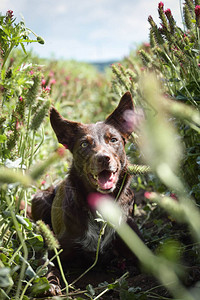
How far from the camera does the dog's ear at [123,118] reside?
304 cm

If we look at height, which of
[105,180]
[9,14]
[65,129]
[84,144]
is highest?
[9,14]

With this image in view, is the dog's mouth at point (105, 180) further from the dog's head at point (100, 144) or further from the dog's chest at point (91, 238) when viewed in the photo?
the dog's chest at point (91, 238)

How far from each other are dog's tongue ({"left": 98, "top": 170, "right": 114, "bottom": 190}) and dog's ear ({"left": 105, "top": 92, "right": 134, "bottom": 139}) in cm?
49

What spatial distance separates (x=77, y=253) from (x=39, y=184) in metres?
1.52

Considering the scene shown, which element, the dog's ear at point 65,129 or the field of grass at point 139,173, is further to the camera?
the dog's ear at point 65,129

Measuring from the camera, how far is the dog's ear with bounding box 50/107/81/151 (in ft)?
9.96

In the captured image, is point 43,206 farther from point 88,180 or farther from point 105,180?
point 105,180

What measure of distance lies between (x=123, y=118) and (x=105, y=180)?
2.12 ft

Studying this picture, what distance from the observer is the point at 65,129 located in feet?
10.1

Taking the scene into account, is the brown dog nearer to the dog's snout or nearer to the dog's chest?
the dog's chest

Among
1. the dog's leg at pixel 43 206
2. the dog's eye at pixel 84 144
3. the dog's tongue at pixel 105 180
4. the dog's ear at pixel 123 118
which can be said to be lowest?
the dog's leg at pixel 43 206

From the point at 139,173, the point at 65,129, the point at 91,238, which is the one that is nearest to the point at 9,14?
the point at 65,129

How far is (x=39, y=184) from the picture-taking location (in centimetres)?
430

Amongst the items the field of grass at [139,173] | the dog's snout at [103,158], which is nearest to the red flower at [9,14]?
the field of grass at [139,173]
